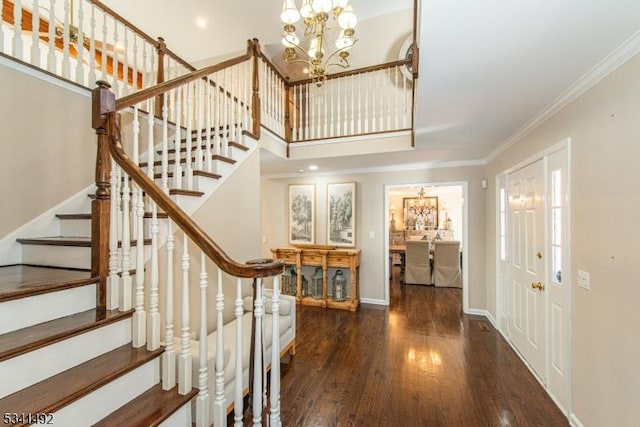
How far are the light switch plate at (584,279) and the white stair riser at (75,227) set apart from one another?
3696 mm

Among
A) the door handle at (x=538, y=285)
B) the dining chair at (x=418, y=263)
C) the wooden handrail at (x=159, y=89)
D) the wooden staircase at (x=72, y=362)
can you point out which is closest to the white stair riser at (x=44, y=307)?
the wooden staircase at (x=72, y=362)

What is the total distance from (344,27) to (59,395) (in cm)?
276

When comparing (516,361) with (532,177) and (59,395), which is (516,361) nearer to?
(532,177)

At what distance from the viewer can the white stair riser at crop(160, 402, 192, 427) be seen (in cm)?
130

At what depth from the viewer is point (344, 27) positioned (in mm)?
2199

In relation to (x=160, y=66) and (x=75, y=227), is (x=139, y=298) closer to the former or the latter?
(x=75, y=227)

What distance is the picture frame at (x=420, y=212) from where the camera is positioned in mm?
10000

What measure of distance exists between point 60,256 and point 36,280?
42 centimetres

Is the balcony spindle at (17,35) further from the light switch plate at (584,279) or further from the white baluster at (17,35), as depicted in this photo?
the light switch plate at (584,279)

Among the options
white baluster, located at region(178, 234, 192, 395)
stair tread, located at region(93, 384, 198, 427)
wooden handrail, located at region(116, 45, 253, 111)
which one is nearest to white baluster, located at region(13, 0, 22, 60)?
wooden handrail, located at region(116, 45, 253, 111)

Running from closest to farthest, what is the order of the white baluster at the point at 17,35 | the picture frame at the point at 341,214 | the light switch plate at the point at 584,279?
the light switch plate at the point at 584,279 < the white baluster at the point at 17,35 < the picture frame at the point at 341,214

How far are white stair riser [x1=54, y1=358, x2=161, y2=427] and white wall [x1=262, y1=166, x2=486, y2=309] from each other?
3.86 metres

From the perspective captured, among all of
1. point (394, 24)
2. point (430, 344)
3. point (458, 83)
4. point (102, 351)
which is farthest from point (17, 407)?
point (394, 24)

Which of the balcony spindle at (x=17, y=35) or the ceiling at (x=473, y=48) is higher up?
the balcony spindle at (x=17, y=35)
